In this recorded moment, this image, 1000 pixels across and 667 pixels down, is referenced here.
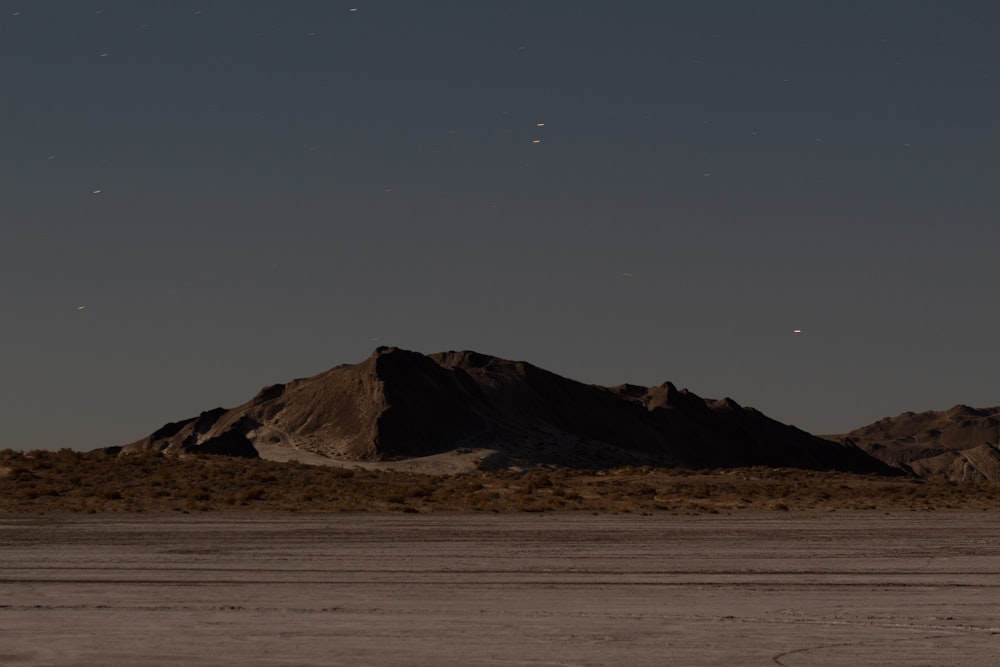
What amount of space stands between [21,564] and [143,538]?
721 centimetres

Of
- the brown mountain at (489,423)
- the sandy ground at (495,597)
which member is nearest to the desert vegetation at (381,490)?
the sandy ground at (495,597)

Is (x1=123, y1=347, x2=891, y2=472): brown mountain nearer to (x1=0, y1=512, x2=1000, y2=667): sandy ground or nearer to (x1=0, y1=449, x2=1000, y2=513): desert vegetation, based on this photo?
(x1=0, y1=449, x2=1000, y2=513): desert vegetation

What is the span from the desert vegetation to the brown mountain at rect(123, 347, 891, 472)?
121 feet

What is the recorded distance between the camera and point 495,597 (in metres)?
17.0

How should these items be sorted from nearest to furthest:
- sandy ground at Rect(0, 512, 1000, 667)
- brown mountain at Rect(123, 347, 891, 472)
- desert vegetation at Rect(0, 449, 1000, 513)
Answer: sandy ground at Rect(0, 512, 1000, 667), desert vegetation at Rect(0, 449, 1000, 513), brown mountain at Rect(123, 347, 891, 472)

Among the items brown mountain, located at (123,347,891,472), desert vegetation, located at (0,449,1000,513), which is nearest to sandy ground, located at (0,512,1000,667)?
desert vegetation, located at (0,449,1000,513)

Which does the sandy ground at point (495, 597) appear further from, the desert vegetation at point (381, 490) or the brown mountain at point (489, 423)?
the brown mountain at point (489, 423)

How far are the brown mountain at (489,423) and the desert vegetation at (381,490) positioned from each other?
121 feet

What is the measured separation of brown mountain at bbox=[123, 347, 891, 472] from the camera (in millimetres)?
132250

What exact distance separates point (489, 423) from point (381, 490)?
74423 millimetres

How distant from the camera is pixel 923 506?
53.1 metres

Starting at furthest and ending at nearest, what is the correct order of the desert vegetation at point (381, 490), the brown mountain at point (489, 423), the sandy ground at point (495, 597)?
1. the brown mountain at point (489, 423)
2. the desert vegetation at point (381, 490)
3. the sandy ground at point (495, 597)

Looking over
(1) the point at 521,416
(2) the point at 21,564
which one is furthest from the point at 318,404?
(2) the point at 21,564

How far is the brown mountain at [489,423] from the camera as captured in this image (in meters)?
132
